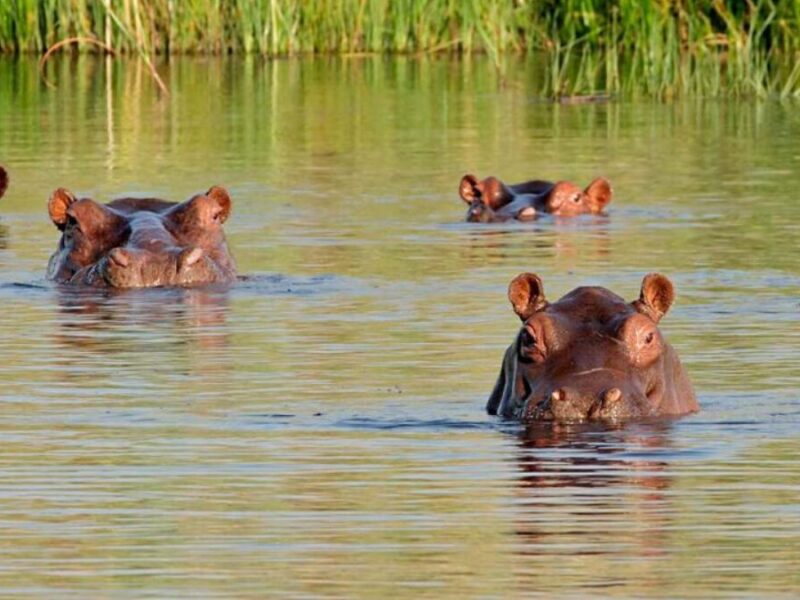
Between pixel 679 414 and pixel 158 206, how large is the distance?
6729 millimetres

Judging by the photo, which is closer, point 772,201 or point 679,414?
point 679,414

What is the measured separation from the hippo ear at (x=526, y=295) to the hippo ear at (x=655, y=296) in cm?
36

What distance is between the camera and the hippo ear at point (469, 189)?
65.1 feet

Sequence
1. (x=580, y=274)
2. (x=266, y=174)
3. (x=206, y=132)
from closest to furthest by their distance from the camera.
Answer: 1. (x=580, y=274)
2. (x=266, y=174)
3. (x=206, y=132)

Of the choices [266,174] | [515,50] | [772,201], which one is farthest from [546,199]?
[515,50]

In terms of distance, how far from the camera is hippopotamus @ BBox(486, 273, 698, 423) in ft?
30.5

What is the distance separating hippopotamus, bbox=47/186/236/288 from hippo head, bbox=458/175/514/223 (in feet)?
14.4

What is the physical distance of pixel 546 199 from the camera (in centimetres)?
2014

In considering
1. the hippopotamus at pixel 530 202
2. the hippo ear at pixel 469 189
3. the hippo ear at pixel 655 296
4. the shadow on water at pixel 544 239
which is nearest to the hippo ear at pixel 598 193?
the hippopotamus at pixel 530 202

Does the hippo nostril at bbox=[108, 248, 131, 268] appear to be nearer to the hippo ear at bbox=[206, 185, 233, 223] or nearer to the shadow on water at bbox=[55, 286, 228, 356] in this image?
the shadow on water at bbox=[55, 286, 228, 356]

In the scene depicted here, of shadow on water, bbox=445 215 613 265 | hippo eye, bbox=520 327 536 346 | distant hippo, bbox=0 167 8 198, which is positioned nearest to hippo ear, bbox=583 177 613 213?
shadow on water, bbox=445 215 613 265

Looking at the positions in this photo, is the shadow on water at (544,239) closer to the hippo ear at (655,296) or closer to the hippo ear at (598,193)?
the hippo ear at (598,193)

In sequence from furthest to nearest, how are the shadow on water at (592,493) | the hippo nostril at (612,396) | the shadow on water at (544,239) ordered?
the shadow on water at (544,239)
the hippo nostril at (612,396)
the shadow on water at (592,493)

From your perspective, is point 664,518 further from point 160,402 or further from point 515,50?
point 515,50
